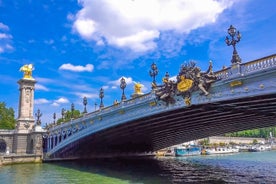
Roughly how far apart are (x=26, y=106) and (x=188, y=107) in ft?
148

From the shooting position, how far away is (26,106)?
209 feet

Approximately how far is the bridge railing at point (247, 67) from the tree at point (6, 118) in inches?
2709

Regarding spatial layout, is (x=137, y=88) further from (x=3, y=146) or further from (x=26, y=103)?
(x=3, y=146)

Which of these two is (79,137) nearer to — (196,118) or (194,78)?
(196,118)

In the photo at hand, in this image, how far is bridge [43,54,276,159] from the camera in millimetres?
21492

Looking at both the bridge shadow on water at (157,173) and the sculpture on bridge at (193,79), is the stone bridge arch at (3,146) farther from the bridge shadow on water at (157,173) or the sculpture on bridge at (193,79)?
the sculpture on bridge at (193,79)

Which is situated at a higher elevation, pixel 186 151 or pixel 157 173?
pixel 186 151

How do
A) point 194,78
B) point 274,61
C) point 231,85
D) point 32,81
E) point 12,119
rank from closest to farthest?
point 274,61 → point 231,85 → point 194,78 → point 32,81 → point 12,119

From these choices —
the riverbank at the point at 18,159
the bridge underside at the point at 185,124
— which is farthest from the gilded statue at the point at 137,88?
the riverbank at the point at 18,159

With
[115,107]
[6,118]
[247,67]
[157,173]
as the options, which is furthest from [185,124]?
[6,118]

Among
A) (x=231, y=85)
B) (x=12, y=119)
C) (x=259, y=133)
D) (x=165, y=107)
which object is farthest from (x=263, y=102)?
(x=259, y=133)

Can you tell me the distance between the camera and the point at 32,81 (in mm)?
64875

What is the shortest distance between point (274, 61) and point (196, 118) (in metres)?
15.5

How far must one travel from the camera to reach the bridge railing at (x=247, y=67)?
2017cm
